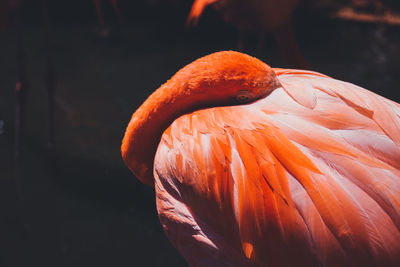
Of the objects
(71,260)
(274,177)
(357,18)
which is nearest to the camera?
(274,177)

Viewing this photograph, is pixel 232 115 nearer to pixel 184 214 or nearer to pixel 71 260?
pixel 184 214

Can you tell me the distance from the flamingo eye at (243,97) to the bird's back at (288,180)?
0.04 m

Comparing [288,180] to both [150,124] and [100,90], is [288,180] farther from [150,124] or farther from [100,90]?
[100,90]

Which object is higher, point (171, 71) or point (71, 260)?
point (171, 71)

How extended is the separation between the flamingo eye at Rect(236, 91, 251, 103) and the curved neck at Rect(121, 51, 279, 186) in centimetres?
1

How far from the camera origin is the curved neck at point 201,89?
1.23 metres

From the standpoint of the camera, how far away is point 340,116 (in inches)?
44.0

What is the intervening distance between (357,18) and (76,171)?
3746 mm

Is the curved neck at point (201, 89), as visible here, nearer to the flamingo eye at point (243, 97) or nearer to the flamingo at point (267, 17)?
the flamingo eye at point (243, 97)

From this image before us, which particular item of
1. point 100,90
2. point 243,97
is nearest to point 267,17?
point 243,97

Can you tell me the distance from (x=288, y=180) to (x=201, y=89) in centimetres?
40

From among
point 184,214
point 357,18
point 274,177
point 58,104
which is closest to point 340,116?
point 274,177

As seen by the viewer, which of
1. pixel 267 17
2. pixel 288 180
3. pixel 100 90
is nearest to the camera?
pixel 288 180

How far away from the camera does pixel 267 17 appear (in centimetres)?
241
